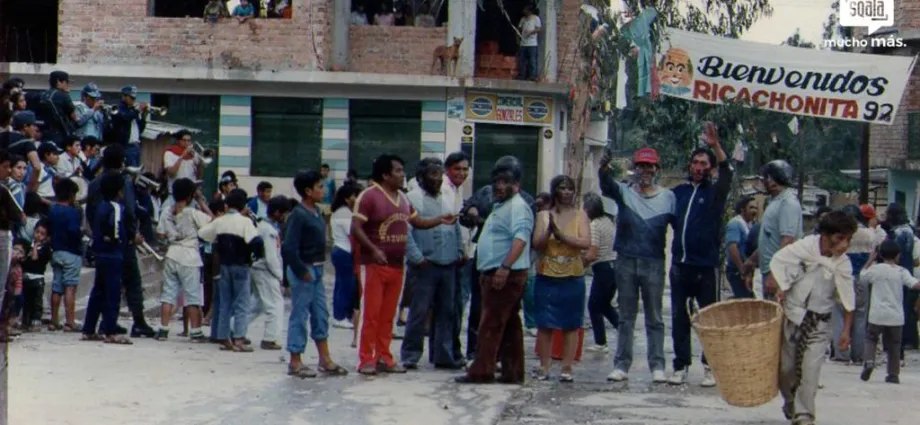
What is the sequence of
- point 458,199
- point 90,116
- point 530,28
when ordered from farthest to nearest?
1. point 530,28
2. point 90,116
3. point 458,199

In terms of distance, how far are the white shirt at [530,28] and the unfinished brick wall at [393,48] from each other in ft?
4.82

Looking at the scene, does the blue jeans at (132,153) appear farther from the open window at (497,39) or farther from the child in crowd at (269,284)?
the open window at (497,39)

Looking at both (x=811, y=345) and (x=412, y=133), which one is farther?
(x=412, y=133)

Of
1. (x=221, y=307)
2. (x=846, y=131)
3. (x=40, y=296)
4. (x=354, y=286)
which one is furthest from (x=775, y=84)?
(x=846, y=131)

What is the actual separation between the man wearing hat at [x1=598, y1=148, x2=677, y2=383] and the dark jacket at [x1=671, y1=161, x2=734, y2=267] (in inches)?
7.1

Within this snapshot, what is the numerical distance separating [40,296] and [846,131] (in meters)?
58.3

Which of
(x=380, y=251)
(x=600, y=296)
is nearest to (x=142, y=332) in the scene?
→ (x=380, y=251)

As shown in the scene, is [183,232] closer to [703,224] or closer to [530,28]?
[703,224]

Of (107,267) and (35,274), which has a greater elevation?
(107,267)

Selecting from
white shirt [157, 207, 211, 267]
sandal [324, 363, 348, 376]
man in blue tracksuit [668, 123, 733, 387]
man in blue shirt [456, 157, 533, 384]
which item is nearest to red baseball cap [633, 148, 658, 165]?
man in blue tracksuit [668, 123, 733, 387]

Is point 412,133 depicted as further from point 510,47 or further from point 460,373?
Result: point 460,373

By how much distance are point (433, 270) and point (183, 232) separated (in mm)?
3228

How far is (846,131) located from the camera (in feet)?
227

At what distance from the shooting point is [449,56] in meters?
28.9
